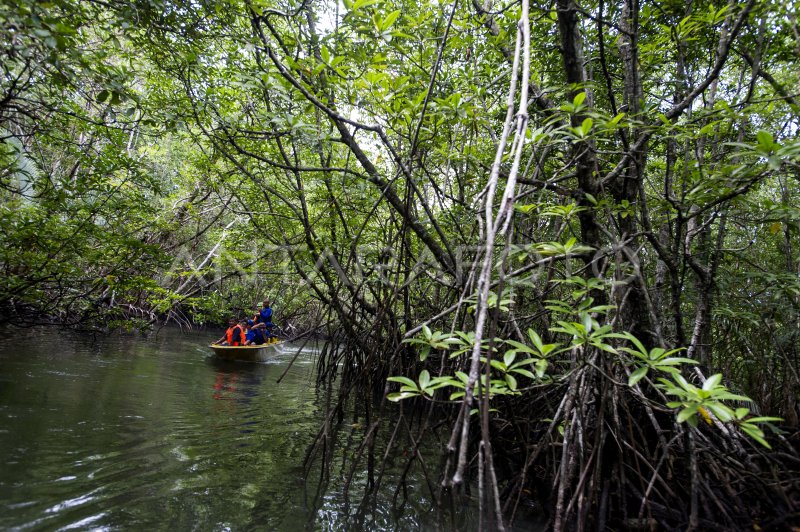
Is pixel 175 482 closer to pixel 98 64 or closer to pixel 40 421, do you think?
pixel 40 421

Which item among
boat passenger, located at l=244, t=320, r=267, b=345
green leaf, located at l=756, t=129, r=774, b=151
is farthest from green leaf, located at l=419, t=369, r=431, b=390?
boat passenger, located at l=244, t=320, r=267, b=345

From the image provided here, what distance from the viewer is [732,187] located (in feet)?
7.17

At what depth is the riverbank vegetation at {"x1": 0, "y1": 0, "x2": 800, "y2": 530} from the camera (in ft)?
6.16

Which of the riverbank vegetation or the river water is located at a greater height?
the riverbank vegetation

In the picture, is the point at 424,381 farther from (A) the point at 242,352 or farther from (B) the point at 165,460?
(A) the point at 242,352

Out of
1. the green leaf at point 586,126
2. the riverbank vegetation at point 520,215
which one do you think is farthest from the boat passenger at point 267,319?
the green leaf at point 586,126

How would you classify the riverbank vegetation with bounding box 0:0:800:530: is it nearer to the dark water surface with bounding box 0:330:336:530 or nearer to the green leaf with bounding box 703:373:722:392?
the green leaf with bounding box 703:373:722:392

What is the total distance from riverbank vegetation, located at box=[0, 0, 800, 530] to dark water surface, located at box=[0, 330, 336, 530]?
0.62m

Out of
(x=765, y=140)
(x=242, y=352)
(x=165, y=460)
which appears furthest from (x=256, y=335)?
(x=765, y=140)

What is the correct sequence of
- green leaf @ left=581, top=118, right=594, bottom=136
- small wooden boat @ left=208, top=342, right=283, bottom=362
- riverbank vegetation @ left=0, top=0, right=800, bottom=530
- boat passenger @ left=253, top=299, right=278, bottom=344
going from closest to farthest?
1. green leaf @ left=581, top=118, right=594, bottom=136
2. riverbank vegetation @ left=0, top=0, right=800, bottom=530
3. small wooden boat @ left=208, top=342, right=283, bottom=362
4. boat passenger @ left=253, top=299, right=278, bottom=344

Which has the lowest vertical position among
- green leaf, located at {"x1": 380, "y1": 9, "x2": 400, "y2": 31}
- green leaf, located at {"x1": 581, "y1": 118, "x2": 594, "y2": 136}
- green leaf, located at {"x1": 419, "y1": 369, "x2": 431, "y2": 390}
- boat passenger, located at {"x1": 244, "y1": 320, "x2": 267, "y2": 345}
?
boat passenger, located at {"x1": 244, "y1": 320, "x2": 267, "y2": 345}

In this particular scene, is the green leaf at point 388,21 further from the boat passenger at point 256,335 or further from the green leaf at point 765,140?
the boat passenger at point 256,335

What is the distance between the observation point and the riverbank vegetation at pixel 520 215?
1878 millimetres

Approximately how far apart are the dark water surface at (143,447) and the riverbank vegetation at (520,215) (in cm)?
62
